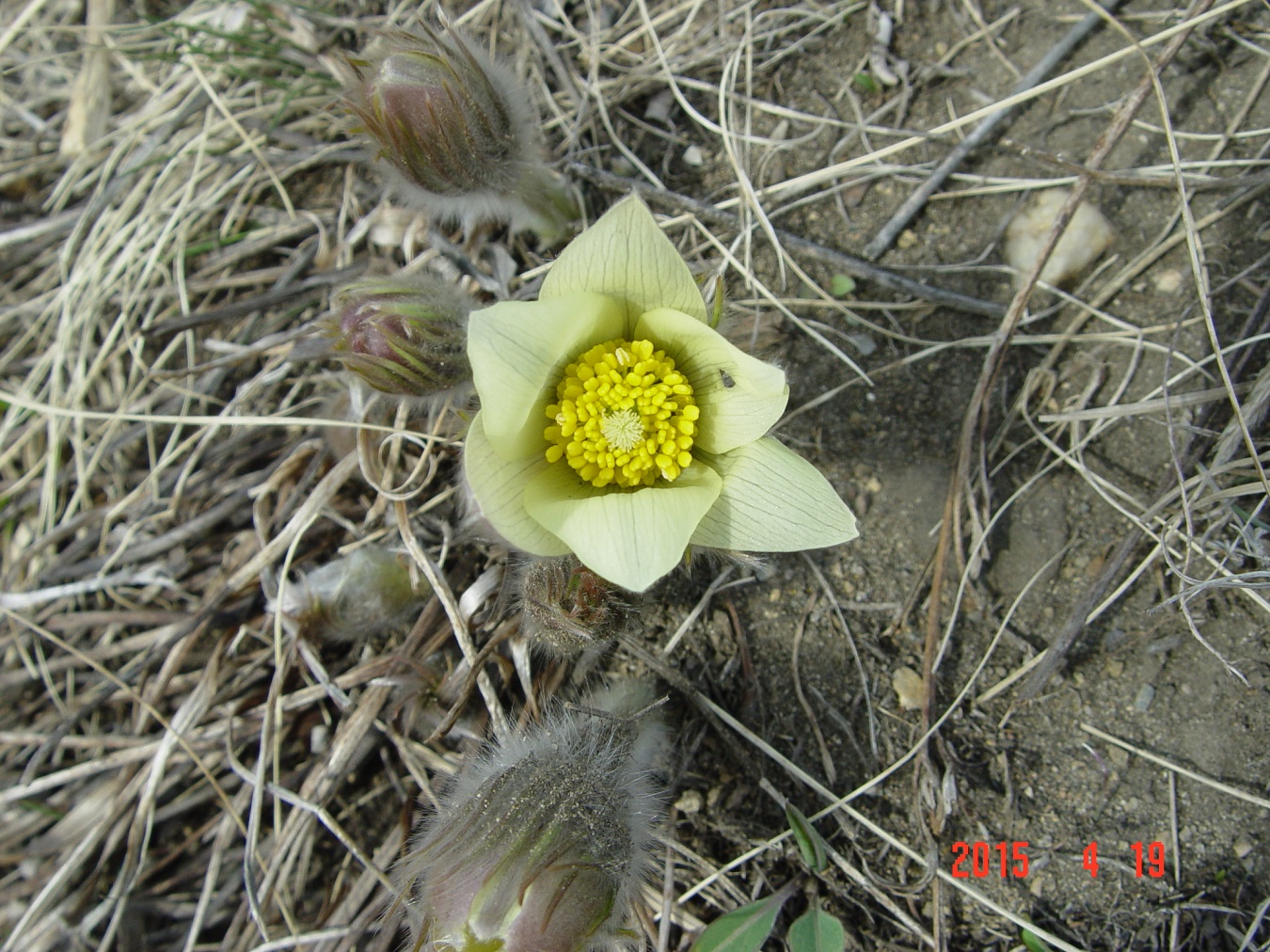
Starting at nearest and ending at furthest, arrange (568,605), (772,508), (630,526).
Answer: (630,526), (772,508), (568,605)

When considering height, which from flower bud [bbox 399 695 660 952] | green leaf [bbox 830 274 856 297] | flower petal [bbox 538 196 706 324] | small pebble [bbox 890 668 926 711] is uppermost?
flower petal [bbox 538 196 706 324]

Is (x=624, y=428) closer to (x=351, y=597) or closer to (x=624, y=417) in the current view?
Result: (x=624, y=417)

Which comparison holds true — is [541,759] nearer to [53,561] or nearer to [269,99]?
[53,561]

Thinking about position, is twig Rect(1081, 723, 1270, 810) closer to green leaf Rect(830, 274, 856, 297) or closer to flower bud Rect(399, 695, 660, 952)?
flower bud Rect(399, 695, 660, 952)

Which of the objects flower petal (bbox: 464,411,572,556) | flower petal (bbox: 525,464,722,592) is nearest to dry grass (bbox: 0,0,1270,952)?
flower petal (bbox: 464,411,572,556)

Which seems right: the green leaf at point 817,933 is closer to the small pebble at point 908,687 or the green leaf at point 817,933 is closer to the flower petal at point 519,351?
the small pebble at point 908,687
